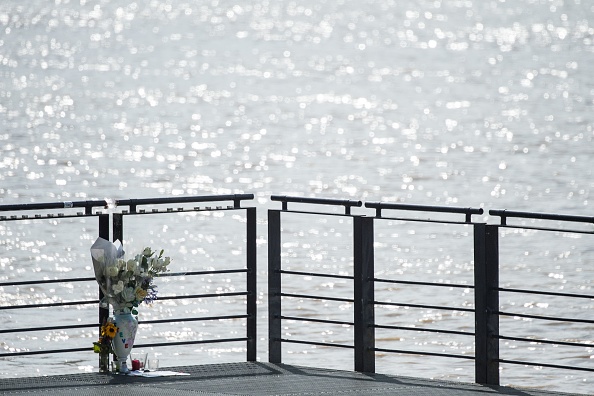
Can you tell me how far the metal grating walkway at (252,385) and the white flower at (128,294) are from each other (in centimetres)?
57

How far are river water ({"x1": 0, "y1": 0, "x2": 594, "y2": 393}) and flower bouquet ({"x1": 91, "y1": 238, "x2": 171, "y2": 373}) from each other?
6.77m

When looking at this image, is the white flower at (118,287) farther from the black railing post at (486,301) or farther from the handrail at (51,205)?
the black railing post at (486,301)

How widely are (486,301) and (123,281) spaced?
8.52 feet

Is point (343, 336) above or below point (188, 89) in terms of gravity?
below

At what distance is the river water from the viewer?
2188cm

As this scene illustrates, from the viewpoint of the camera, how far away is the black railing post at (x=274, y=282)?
11.2m

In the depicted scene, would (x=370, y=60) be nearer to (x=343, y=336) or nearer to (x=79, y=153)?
(x=79, y=153)

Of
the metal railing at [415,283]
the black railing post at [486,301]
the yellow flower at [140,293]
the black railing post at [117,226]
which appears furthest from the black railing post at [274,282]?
the black railing post at [486,301]

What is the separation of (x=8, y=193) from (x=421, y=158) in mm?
12149

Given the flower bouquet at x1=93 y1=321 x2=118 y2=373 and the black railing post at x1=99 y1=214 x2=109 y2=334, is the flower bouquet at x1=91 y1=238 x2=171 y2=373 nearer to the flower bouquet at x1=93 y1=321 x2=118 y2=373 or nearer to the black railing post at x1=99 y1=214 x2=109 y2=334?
the flower bouquet at x1=93 y1=321 x2=118 y2=373

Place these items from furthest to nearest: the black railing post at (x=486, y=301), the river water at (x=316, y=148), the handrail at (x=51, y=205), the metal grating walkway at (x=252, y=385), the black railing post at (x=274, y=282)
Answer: the river water at (x=316, y=148)
the black railing post at (x=274, y=282)
the black railing post at (x=486, y=301)
the handrail at (x=51, y=205)
the metal grating walkway at (x=252, y=385)

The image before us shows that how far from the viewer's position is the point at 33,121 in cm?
4825

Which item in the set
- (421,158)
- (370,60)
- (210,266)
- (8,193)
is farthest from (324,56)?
(210,266)

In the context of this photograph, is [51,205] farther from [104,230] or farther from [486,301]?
[486,301]
